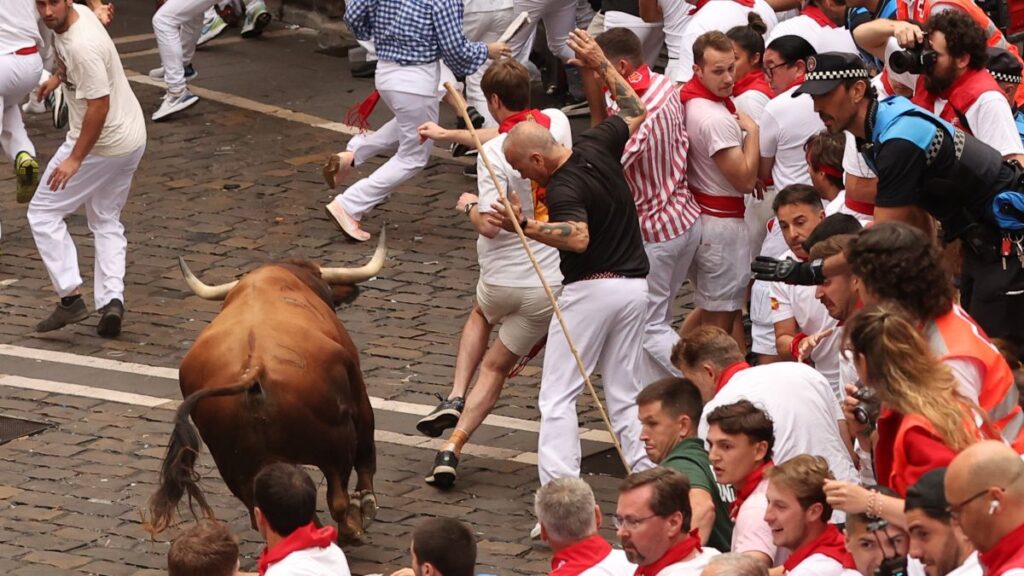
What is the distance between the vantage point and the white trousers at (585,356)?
898cm

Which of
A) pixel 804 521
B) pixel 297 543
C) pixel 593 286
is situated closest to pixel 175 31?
pixel 593 286

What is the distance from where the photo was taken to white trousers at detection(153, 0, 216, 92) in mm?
16297

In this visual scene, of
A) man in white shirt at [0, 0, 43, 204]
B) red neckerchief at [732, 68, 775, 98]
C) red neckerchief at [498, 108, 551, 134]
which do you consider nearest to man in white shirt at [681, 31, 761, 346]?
red neckerchief at [732, 68, 775, 98]

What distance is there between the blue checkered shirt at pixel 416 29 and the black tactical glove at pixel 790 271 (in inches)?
226

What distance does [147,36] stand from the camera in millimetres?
19125

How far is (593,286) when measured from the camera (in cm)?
898

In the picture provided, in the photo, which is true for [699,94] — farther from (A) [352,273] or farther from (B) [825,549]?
(B) [825,549]

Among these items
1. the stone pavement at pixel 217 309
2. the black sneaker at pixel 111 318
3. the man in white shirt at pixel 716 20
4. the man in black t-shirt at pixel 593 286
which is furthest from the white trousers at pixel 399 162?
the man in black t-shirt at pixel 593 286

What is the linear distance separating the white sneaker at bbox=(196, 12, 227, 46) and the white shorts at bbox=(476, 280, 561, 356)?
958 cm

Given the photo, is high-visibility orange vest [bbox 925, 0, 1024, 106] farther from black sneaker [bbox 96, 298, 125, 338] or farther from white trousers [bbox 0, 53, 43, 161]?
white trousers [bbox 0, 53, 43, 161]

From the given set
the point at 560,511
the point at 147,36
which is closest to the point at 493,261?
the point at 560,511

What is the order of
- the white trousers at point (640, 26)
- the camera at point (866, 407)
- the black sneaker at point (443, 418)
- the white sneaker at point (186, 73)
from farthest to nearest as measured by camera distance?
the white sneaker at point (186, 73) < the white trousers at point (640, 26) < the black sneaker at point (443, 418) < the camera at point (866, 407)

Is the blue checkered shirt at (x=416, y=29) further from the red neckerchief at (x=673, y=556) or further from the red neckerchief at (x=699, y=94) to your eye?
the red neckerchief at (x=673, y=556)

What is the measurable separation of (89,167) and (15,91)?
163 cm
